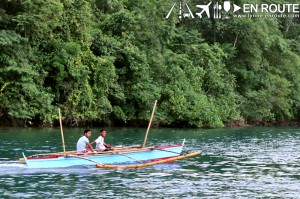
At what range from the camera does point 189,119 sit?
50.7m

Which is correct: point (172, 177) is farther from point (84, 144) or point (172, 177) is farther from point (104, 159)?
point (84, 144)

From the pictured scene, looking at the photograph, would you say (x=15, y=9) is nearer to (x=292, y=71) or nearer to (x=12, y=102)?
(x=12, y=102)

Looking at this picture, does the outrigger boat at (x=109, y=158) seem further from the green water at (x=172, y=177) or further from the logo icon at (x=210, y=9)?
the logo icon at (x=210, y=9)

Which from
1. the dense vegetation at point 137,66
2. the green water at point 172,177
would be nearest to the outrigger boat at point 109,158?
the green water at point 172,177

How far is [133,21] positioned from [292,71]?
24208 millimetres

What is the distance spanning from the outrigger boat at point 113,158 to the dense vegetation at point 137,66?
17.5 meters

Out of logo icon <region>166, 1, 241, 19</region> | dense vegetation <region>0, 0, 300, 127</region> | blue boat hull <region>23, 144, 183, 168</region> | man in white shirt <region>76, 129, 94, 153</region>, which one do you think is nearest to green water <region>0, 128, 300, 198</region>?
blue boat hull <region>23, 144, 183, 168</region>

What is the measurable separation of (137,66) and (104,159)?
82.7ft

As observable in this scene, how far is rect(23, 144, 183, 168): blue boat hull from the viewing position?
73.4ft

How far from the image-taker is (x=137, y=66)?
160ft

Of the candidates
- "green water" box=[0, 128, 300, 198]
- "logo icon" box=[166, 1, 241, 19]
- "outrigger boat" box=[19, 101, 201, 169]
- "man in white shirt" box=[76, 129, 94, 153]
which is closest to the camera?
"green water" box=[0, 128, 300, 198]

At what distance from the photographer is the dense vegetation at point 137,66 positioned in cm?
4216

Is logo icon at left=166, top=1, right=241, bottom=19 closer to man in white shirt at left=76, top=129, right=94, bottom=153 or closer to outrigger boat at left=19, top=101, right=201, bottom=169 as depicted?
outrigger boat at left=19, top=101, right=201, bottom=169

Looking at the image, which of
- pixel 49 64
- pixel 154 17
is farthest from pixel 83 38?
pixel 154 17
